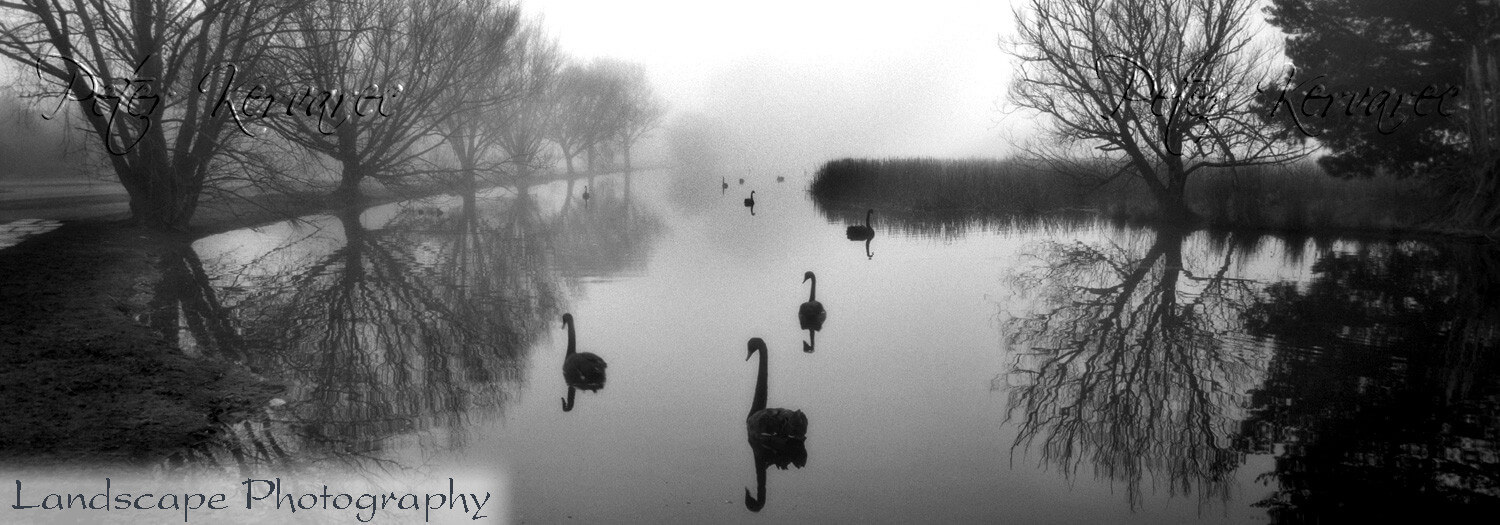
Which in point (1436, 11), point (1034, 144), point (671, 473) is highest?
point (1436, 11)

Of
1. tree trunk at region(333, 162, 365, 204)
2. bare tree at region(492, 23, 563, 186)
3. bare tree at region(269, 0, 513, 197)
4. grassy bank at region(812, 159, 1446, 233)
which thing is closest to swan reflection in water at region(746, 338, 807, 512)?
bare tree at region(269, 0, 513, 197)

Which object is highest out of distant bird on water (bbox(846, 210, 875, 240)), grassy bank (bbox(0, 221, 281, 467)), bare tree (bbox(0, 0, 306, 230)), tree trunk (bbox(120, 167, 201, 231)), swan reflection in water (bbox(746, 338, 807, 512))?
bare tree (bbox(0, 0, 306, 230))

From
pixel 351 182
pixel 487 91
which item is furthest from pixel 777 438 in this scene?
pixel 487 91

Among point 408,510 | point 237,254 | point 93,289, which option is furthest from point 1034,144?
point 408,510

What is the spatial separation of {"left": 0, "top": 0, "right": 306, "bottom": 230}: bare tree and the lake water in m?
2.30

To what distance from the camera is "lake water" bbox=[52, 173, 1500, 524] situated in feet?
20.4

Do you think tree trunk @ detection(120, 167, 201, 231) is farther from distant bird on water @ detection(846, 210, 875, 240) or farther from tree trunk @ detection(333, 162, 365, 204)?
distant bird on water @ detection(846, 210, 875, 240)

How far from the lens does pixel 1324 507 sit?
583cm

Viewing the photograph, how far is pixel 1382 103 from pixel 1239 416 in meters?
21.5

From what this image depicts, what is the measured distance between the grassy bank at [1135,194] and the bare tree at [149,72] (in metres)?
19.4

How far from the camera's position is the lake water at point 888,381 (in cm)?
623

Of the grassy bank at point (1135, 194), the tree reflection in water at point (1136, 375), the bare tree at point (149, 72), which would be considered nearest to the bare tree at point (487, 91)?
the bare tree at point (149, 72)

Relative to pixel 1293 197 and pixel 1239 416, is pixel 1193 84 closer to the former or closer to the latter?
pixel 1293 197

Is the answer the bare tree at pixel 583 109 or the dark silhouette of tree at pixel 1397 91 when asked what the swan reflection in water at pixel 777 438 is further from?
the bare tree at pixel 583 109
